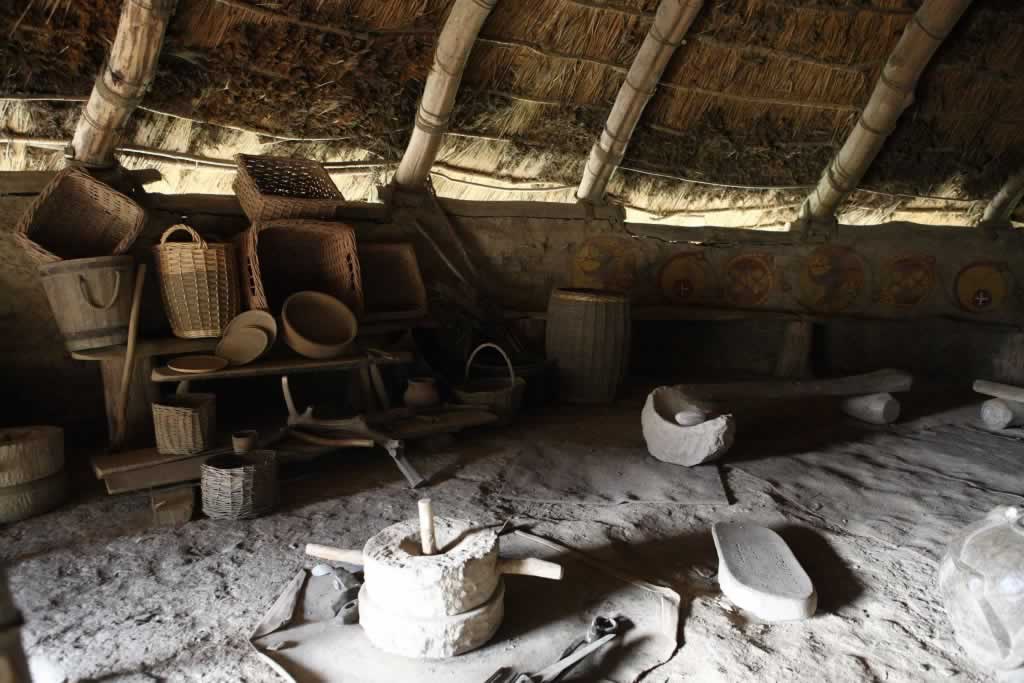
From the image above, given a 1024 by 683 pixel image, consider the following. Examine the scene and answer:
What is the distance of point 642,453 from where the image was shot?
12.2 ft

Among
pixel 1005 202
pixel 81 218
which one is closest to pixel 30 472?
pixel 81 218

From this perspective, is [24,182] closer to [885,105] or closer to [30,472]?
[30,472]

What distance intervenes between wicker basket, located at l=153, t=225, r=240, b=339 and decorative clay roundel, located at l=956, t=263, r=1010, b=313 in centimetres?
526

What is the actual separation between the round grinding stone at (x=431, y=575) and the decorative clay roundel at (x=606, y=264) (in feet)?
11.2

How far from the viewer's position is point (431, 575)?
6.32 feet

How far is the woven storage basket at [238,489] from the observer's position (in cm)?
278

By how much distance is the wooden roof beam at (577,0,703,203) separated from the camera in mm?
4250

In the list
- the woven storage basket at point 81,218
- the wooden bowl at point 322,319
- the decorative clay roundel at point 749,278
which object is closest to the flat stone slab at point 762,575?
Result: the wooden bowl at point 322,319

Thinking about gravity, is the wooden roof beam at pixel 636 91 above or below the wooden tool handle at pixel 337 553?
above

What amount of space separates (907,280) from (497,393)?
11.7ft

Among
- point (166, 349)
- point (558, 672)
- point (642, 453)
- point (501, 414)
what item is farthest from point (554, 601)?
point (166, 349)

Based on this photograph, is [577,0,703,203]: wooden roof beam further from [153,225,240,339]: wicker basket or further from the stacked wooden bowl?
the stacked wooden bowl

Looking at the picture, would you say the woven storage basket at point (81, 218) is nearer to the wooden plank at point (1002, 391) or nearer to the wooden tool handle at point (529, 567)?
the wooden tool handle at point (529, 567)

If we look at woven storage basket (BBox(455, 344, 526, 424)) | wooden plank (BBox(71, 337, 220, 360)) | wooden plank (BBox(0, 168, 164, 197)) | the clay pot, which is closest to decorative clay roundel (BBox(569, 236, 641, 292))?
woven storage basket (BBox(455, 344, 526, 424))
